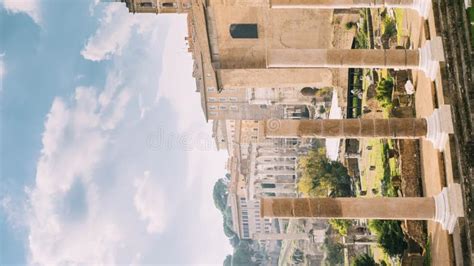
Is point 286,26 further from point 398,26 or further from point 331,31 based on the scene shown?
point 398,26

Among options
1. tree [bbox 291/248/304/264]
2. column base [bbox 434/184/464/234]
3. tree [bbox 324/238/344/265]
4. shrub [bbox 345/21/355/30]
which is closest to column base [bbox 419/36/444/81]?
column base [bbox 434/184/464/234]

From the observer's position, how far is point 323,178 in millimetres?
46844

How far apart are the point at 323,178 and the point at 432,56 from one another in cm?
2701

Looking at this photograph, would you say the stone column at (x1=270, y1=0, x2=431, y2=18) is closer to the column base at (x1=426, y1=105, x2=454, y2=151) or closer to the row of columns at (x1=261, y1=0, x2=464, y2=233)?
the row of columns at (x1=261, y1=0, x2=464, y2=233)

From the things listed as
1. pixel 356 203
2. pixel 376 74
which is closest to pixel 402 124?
pixel 356 203

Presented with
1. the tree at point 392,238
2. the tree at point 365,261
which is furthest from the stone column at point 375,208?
the tree at point 365,261

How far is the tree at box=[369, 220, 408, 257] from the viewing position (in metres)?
25.9

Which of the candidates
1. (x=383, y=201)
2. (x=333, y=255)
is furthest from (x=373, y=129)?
(x=333, y=255)

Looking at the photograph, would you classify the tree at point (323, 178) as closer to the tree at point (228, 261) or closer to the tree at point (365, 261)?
the tree at point (365, 261)

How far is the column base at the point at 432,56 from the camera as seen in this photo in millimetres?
20438

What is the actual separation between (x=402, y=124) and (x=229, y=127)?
193 feet

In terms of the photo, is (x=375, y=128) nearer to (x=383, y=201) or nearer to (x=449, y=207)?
(x=383, y=201)

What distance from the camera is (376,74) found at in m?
31.7

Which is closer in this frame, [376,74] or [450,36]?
[450,36]
